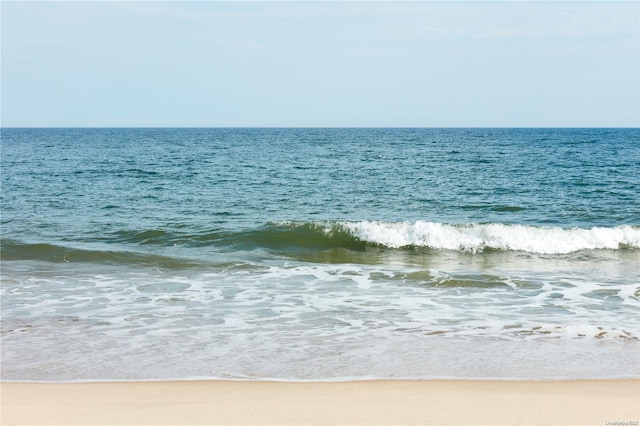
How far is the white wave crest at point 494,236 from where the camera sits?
16703mm

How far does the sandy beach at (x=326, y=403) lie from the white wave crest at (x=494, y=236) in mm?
10564

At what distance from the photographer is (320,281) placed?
39.6 ft

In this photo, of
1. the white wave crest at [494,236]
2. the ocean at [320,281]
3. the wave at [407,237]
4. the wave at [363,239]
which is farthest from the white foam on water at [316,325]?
the white wave crest at [494,236]

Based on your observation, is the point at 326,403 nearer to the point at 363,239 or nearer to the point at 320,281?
the point at 320,281

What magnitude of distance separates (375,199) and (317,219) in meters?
5.20

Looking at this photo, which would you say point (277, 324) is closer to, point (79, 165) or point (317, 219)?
point (317, 219)

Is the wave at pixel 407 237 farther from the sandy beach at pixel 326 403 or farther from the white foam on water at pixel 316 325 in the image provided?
the sandy beach at pixel 326 403

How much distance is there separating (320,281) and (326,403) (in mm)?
6372

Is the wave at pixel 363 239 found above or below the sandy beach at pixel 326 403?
below

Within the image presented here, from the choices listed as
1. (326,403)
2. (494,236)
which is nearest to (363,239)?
(494,236)

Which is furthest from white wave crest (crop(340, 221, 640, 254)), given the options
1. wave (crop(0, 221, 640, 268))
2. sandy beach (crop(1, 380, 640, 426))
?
sandy beach (crop(1, 380, 640, 426))

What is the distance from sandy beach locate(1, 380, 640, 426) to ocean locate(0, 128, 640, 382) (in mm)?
353

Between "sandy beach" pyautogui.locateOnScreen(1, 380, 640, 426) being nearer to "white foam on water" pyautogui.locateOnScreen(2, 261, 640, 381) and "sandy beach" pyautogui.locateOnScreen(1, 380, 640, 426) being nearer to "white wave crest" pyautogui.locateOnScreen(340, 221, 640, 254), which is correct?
"white foam on water" pyautogui.locateOnScreen(2, 261, 640, 381)

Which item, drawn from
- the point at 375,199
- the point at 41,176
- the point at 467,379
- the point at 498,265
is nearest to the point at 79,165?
the point at 41,176
